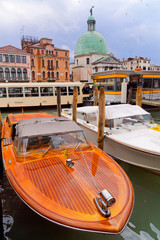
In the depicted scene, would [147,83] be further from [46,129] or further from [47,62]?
[47,62]

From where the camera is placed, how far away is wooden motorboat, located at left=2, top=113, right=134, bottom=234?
2.93m

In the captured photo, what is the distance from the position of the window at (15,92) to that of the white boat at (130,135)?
41.0 feet

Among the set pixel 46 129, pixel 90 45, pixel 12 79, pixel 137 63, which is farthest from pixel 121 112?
pixel 137 63

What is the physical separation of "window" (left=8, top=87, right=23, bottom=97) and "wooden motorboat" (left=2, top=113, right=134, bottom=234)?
14.5 m

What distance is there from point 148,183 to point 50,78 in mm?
36906

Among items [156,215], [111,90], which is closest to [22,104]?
[111,90]

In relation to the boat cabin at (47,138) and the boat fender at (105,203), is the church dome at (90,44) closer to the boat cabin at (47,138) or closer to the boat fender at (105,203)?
the boat cabin at (47,138)

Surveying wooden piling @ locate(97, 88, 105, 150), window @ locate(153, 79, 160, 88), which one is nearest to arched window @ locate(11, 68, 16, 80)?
window @ locate(153, 79, 160, 88)

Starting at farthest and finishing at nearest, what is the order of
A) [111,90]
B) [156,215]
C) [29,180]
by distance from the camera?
[111,90]
[156,215]
[29,180]

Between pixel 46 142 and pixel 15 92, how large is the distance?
1595 centimetres

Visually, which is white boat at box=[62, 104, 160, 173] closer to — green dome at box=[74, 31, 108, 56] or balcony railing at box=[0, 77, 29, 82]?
balcony railing at box=[0, 77, 29, 82]

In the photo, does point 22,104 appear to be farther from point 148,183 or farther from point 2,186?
point 148,183

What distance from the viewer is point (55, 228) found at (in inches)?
155

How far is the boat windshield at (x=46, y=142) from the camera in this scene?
4.59m
